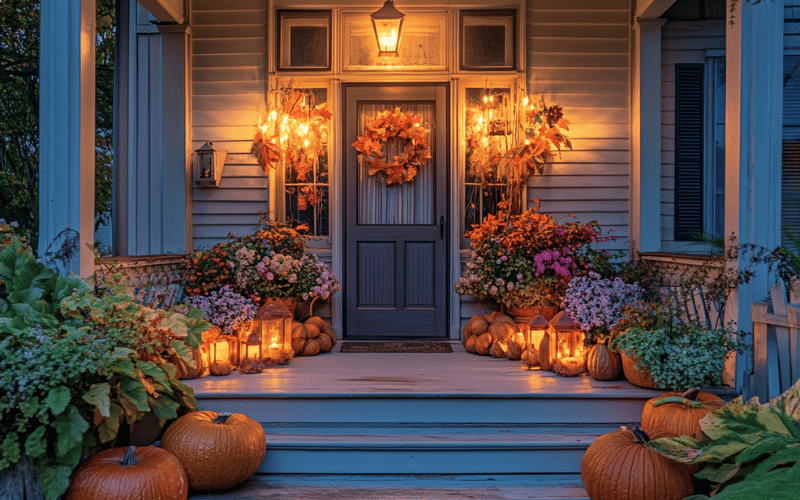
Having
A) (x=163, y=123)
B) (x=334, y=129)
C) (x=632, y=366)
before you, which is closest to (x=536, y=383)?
(x=632, y=366)

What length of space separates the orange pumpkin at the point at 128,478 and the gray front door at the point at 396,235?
119 inches

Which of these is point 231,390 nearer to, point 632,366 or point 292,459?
point 292,459

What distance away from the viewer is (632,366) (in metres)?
3.84

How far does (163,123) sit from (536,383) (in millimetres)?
3729

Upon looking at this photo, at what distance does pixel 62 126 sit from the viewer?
3566 millimetres

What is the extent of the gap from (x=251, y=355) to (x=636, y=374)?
2.40 m

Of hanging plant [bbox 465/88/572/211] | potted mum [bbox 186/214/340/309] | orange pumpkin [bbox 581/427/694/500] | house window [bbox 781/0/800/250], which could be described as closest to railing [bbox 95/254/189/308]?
potted mum [bbox 186/214/340/309]

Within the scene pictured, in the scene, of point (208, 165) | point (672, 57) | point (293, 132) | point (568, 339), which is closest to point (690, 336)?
point (568, 339)

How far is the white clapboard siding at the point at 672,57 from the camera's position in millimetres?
5559

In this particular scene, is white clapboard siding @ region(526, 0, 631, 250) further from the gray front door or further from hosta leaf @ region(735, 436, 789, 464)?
hosta leaf @ region(735, 436, 789, 464)

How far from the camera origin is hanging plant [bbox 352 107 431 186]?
224 inches

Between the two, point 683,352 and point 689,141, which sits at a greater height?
point 689,141

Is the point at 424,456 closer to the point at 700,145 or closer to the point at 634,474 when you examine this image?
the point at 634,474

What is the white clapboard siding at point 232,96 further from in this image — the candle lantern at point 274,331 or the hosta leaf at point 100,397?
the hosta leaf at point 100,397
